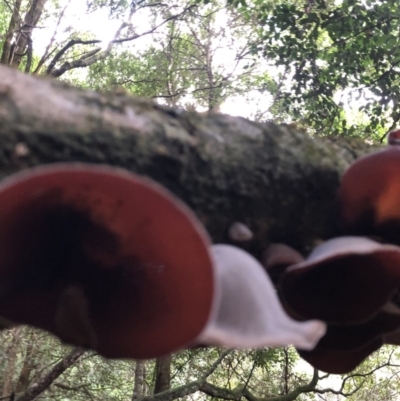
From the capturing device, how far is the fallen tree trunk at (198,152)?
0.68 metres

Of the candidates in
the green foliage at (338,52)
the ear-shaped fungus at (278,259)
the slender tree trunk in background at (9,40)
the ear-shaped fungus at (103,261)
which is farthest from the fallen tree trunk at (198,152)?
the slender tree trunk in background at (9,40)

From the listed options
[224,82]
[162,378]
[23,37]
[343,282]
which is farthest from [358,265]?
[224,82]

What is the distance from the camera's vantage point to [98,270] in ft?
2.04

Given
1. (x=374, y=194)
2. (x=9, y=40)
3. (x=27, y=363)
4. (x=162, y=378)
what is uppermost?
(x=9, y=40)

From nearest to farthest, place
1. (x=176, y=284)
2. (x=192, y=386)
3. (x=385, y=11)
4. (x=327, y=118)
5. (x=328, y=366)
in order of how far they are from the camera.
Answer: (x=176, y=284), (x=328, y=366), (x=192, y=386), (x=385, y=11), (x=327, y=118)

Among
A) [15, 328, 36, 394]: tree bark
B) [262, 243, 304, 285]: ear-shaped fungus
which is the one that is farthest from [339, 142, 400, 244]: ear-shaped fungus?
[15, 328, 36, 394]: tree bark

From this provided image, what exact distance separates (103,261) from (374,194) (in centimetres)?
44

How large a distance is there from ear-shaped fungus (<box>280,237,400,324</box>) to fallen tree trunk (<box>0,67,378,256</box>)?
0.11m

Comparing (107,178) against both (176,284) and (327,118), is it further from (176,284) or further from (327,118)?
(327,118)

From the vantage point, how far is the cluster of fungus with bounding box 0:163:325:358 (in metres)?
0.49

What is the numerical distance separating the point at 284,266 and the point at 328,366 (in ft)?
1.08

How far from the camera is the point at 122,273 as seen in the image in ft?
2.03

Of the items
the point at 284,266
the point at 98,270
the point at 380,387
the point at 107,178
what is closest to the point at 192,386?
the point at 284,266

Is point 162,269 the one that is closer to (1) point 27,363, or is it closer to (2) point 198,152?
(2) point 198,152
